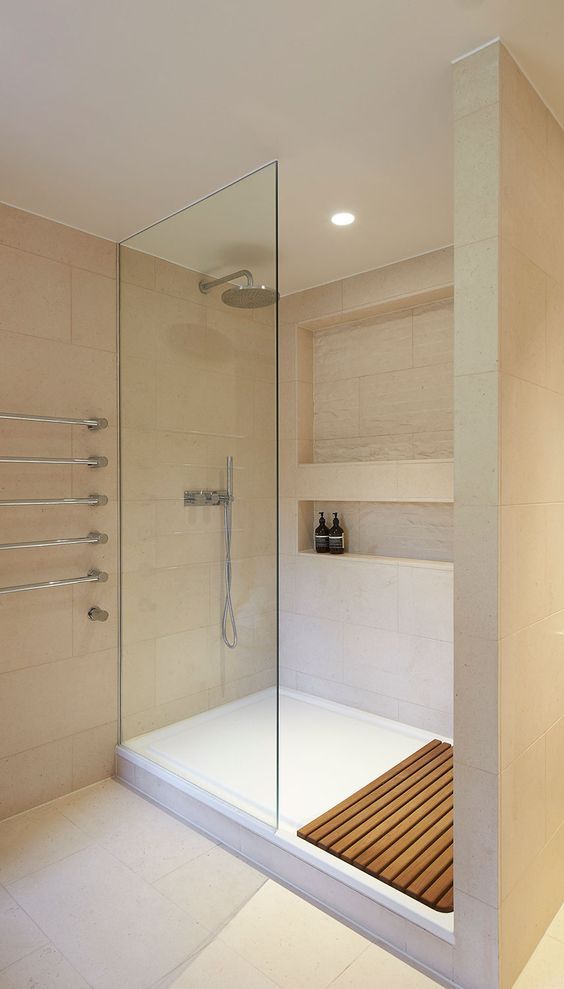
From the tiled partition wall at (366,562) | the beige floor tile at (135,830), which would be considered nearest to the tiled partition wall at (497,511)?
the beige floor tile at (135,830)

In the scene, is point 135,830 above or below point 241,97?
below

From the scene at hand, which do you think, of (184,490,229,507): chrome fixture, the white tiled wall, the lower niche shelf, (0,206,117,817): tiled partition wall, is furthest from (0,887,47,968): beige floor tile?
the lower niche shelf

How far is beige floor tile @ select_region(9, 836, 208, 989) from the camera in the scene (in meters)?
1.63

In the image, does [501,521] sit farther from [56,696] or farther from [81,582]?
[56,696]

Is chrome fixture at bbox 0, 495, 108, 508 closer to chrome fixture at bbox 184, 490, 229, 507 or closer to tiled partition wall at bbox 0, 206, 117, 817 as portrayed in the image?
tiled partition wall at bbox 0, 206, 117, 817

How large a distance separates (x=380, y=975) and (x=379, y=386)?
2.48 metres

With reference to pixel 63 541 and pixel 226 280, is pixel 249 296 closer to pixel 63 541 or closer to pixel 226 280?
pixel 226 280

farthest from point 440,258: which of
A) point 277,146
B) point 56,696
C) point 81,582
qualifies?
point 56,696

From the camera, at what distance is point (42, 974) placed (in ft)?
5.26

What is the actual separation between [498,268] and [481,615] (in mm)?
858

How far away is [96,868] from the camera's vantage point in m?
2.04

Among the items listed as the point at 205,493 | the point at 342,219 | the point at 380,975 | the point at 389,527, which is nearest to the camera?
the point at 380,975

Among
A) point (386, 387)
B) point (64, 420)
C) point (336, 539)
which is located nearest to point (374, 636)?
point (336, 539)

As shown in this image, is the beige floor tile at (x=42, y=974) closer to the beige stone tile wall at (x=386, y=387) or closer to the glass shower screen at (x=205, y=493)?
the glass shower screen at (x=205, y=493)
